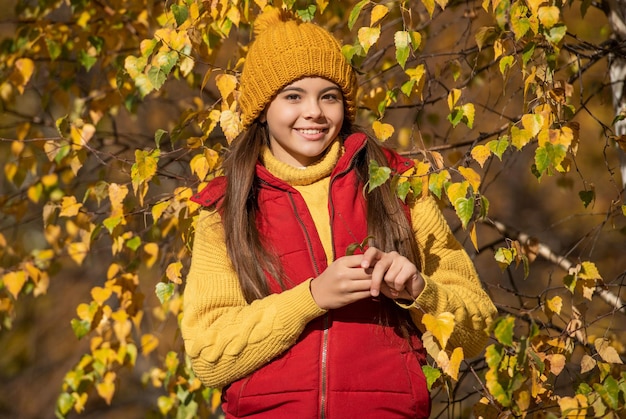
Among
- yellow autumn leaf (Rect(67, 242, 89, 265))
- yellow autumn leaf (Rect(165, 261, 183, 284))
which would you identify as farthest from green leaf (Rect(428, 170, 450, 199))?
yellow autumn leaf (Rect(67, 242, 89, 265))

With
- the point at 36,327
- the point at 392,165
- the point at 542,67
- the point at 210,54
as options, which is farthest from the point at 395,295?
the point at 36,327

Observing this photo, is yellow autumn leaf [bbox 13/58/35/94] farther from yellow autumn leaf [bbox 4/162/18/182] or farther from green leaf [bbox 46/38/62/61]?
yellow autumn leaf [bbox 4/162/18/182]

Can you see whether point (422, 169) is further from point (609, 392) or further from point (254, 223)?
point (609, 392)

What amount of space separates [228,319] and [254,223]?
0.27 meters

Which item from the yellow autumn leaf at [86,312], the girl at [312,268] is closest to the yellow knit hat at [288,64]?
the girl at [312,268]

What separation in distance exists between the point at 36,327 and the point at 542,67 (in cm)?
616

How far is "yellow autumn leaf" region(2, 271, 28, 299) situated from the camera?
3.74m

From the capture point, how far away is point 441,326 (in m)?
2.30

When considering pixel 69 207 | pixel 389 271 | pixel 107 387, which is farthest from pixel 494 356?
pixel 107 387

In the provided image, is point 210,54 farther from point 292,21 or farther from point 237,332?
point 237,332

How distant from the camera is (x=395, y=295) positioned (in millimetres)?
2365

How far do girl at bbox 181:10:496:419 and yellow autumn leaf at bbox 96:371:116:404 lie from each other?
1.25 metres

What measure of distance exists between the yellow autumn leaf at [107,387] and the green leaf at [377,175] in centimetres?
171

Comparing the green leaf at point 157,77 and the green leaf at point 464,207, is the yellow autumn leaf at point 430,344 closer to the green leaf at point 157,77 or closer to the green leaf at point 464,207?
the green leaf at point 464,207
